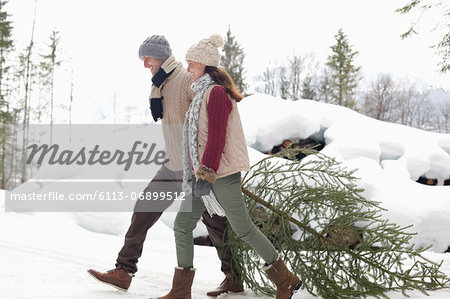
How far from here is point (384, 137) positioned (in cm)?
749

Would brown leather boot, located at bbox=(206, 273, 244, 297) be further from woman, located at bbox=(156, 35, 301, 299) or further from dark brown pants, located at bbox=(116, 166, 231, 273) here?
dark brown pants, located at bbox=(116, 166, 231, 273)

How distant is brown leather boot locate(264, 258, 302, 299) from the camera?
2328 mm

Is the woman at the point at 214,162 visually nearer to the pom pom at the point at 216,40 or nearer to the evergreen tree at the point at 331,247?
the pom pom at the point at 216,40

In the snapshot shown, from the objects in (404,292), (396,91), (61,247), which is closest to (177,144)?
(404,292)

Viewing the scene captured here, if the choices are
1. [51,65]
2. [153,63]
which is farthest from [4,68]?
[153,63]

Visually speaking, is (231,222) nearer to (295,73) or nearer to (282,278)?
(282,278)

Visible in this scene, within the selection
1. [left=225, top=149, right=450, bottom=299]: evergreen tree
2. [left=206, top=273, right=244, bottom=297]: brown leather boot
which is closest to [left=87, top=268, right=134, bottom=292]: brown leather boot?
[left=206, top=273, right=244, bottom=297]: brown leather boot

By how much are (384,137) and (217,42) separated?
6.11 metres

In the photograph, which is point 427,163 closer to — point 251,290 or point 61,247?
point 251,290

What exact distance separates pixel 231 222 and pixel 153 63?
4.23ft

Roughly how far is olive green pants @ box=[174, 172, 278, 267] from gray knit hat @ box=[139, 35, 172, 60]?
108 centimetres

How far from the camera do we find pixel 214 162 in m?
2.12
